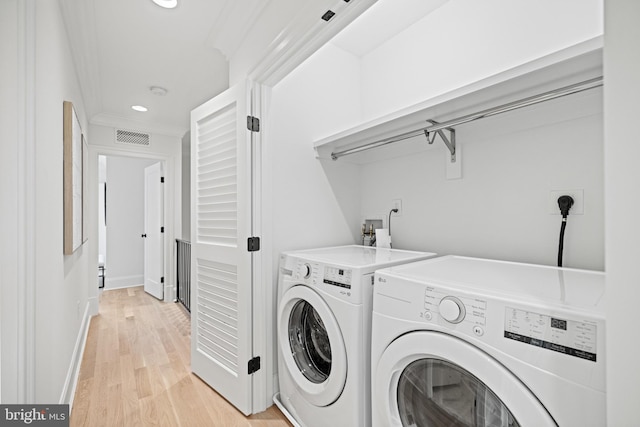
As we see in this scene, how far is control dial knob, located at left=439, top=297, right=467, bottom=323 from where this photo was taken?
917 millimetres

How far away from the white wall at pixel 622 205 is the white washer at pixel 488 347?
215mm

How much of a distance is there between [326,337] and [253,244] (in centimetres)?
65

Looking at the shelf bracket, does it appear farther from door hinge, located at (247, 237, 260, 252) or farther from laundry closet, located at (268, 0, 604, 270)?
door hinge, located at (247, 237, 260, 252)

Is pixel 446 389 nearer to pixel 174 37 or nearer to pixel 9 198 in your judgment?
pixel 9 198

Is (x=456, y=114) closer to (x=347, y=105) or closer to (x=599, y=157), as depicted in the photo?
(x=599, y=157)

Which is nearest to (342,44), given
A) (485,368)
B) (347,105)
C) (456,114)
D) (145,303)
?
(347,105)

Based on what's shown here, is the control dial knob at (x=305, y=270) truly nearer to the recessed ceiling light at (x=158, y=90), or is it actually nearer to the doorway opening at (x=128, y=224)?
the recessed ceiling light at (x=158, y=90)

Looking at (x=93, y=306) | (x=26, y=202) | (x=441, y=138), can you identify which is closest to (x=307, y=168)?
(x=441, y=138)

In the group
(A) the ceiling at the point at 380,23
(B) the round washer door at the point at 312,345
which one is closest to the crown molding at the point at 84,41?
(A) the ceiling at the point at 380,23

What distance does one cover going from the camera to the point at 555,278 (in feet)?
3.65

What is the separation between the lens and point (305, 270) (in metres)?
1.58

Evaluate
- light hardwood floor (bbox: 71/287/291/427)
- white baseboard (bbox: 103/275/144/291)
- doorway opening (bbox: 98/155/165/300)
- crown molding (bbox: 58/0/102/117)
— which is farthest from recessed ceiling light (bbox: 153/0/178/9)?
white baseboard (bbox: 103/275/144/291)

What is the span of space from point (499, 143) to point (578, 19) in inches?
23.6

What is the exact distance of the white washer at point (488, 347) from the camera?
2.35 feet
